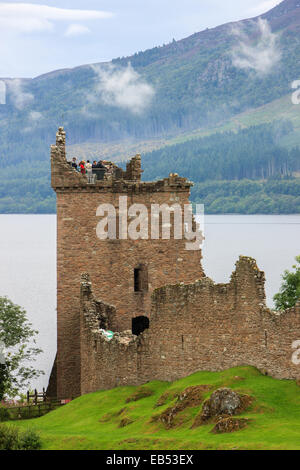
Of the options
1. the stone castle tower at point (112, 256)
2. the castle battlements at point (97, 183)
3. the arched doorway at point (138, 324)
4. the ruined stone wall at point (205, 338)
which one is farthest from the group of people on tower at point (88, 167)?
the ruined stone wall at point (205, 338)

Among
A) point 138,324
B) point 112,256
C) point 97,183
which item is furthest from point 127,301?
point 97,183

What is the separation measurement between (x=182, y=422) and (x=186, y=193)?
23599 millimetres

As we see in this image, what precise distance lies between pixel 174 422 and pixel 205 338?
6671 millimetres

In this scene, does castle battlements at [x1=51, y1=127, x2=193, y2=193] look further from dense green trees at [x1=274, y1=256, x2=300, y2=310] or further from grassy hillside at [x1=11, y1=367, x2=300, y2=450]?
dense green trees at [x1=274, y1=256, x2=300, y2=310]

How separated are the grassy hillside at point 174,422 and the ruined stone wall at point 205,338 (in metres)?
0.66

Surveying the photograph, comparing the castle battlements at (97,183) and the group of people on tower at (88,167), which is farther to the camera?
the group of people on tower at (88,167)

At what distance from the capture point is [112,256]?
55.9 meters

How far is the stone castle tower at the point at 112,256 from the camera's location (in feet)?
183

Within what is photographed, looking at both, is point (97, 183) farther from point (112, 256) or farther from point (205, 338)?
point (205, 338)

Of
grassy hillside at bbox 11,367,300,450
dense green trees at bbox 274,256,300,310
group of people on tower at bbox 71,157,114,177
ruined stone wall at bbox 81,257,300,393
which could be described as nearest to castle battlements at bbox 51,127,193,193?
group of people on tower at bbox 71,157,114,177

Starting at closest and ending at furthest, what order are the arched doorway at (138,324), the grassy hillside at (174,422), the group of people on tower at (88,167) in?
the grassy hillside at (174,422) → the arched doorway at (138,324) → the group of people on tower at (88,167)

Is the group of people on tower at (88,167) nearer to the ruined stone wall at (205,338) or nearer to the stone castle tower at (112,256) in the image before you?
the stone castle tower at (112,256)
